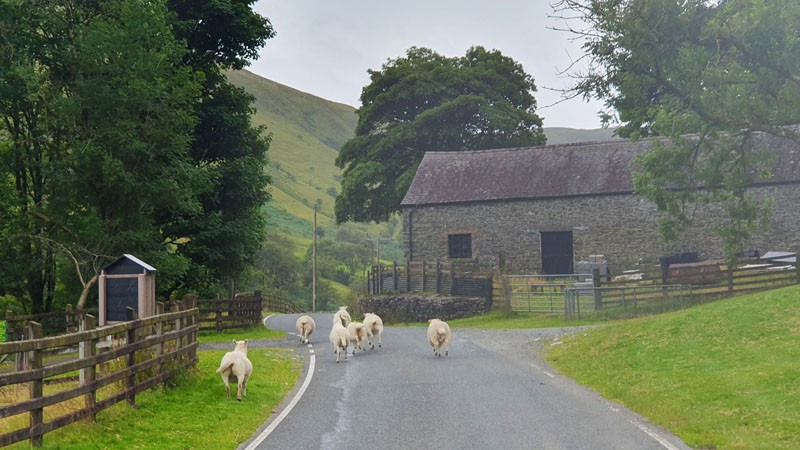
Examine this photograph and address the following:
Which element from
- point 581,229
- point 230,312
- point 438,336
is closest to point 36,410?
point 438,336

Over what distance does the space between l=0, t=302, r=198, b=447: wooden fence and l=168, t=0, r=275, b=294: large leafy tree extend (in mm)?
13948

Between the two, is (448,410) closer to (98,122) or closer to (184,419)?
(184,419)

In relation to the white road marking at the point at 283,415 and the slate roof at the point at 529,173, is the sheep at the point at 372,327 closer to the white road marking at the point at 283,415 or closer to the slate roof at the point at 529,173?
the white road marking at the point at 283,415

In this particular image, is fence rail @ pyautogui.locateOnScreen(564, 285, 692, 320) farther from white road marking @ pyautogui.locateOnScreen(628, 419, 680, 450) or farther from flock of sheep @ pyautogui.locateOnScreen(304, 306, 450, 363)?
white road marking @ pyautogui.locateOnScreen(628, 419, 680, 450)

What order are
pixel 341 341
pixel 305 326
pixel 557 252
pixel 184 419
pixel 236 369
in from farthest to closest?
pixel 557 252 → pixel 305 326 → pixel 341 341 → pixel 236 369 → pixel 184 419

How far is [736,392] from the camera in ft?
46.2

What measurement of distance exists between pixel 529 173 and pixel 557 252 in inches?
211

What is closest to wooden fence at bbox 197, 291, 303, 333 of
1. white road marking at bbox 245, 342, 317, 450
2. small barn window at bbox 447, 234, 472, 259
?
white road marking at bbox 245, 342, 317, 450

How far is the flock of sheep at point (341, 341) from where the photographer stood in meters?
14.7

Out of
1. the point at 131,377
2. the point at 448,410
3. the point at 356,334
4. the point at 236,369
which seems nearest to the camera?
the point at 131,377

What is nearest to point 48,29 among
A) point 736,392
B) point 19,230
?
point 19,230

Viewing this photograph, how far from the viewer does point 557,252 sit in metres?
47.5

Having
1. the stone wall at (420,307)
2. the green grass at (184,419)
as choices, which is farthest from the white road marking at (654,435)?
the stone wall at (420,307)

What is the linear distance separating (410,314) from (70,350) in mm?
18673
